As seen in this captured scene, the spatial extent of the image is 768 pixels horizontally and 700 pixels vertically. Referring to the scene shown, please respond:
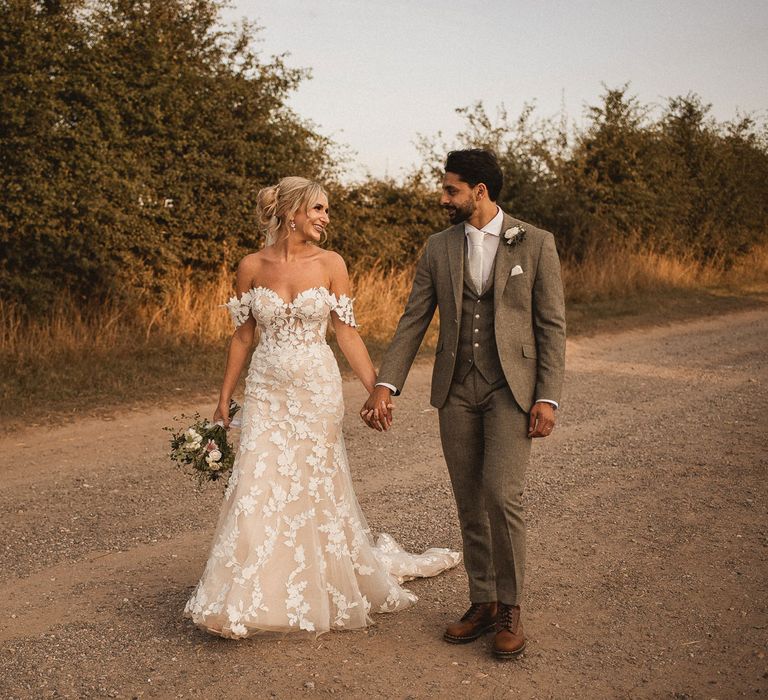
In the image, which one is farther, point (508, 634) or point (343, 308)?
point (343, 308)

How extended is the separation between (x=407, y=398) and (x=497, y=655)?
256 inches

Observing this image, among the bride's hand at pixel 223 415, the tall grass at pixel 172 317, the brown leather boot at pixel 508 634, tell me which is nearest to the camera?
the brown leather boot at pixel 508 634

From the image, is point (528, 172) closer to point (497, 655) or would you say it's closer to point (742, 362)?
point (742, 362)

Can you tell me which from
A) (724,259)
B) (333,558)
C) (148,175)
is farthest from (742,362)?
(724,259)

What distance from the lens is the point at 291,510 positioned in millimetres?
4559

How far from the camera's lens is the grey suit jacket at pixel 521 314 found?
13.8ft

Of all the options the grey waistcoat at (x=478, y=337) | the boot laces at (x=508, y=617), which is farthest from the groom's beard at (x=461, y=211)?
the boot laces at (x=508, y=617)

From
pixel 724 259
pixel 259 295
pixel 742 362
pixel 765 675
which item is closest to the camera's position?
pixel 765 675

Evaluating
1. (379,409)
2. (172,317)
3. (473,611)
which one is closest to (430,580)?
(473,611)

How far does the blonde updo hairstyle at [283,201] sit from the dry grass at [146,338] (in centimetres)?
525

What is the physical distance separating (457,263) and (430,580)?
6.38ft

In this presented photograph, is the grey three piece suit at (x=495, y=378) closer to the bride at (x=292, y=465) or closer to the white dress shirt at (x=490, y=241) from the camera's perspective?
the white dress shirt at (x=490, y=241)

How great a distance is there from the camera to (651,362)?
1295 centimetres

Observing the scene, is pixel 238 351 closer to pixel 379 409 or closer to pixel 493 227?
pixel 379 409
